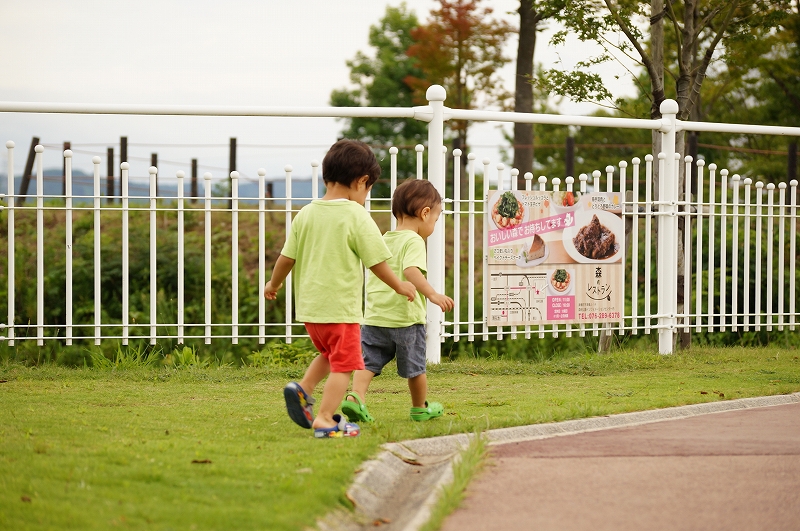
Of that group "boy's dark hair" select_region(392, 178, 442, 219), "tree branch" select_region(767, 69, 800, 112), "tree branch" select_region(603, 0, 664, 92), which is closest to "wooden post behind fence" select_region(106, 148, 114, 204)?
"tree branch" select_region(603, 0, 664, 92)

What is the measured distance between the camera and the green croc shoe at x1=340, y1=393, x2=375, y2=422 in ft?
15.3

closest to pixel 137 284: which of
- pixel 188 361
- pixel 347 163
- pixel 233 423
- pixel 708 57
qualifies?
pixel 188 361

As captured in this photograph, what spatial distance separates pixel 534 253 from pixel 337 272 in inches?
126

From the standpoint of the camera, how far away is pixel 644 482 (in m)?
3.62

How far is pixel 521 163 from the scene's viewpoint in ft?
53.1

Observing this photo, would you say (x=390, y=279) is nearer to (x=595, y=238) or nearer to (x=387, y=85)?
(x=595, y=238)

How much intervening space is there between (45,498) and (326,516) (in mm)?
925

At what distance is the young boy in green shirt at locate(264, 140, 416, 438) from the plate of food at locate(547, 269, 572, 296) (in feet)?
10.1

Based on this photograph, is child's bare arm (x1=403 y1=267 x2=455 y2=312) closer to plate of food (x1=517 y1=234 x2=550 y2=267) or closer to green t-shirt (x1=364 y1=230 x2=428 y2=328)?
green t-shirt (x1=364 y1=230 x2=428 y2=328)

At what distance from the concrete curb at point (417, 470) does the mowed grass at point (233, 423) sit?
0.08m

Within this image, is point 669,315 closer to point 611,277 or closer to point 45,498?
point 611,277

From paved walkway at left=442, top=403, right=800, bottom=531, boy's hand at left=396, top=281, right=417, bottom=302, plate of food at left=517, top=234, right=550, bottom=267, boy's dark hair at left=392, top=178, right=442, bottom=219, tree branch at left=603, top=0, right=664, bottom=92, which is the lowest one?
paved walkway at left=442, top=403, right=800, bottom=531

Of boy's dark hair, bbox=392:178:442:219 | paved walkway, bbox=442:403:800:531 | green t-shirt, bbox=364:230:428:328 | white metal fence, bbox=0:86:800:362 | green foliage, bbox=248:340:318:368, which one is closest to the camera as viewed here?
paved walkway, bbox=442:403:800:531

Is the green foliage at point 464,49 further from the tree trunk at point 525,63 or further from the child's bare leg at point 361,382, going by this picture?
the child's bare leg at point 361,382
